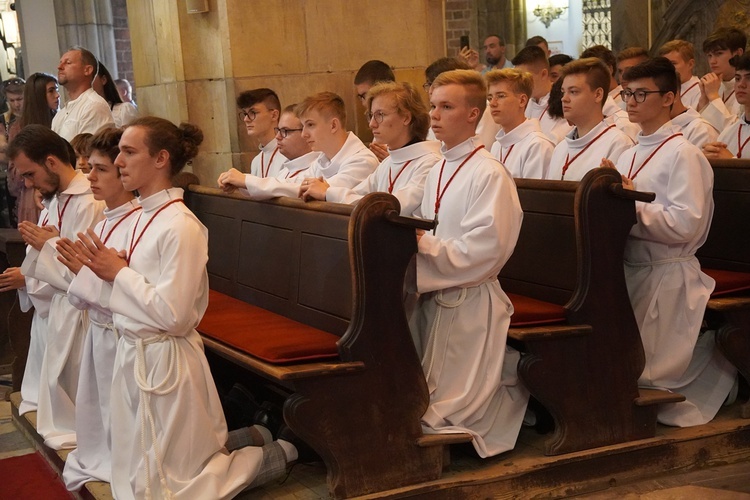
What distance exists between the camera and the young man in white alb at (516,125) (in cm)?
580

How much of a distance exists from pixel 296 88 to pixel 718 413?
4.20 m

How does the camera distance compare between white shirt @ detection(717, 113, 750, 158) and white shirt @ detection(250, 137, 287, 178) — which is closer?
white shirt @ detection(717, 113, 750, 158)

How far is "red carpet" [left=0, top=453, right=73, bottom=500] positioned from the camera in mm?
4793

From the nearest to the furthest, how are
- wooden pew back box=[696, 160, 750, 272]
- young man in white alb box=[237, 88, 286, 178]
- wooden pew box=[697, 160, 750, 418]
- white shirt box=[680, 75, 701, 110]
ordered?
wooden pew box=[697, 160, 750, 418]
wooden pew back box=[696, 160, 750, 272]
young man in white alb box=[237, 88, 286, 178]
white shirt box=[680, 75, 701, 110]

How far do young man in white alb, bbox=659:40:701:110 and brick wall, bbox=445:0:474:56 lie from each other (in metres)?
8.03

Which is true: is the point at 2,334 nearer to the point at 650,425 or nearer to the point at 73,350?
the point at 73,350

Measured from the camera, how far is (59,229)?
5199 millimetres

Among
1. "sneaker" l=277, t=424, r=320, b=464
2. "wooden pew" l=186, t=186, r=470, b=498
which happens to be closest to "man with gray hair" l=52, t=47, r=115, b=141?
"wooden pew" l=186, t=186, r=470, b=498

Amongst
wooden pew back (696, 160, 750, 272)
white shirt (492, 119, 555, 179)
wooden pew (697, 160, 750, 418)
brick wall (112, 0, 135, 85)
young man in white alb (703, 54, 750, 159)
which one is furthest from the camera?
brick wall (112, 0, 135, 85)

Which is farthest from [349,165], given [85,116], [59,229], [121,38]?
[121,38]

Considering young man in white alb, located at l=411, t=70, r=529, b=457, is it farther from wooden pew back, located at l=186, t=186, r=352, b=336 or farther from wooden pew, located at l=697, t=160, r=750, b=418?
wooden pew, located at l=697, t=160, r=750, b=418

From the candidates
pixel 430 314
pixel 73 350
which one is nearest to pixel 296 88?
pixel 73 350

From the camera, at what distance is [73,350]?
16.8 feet

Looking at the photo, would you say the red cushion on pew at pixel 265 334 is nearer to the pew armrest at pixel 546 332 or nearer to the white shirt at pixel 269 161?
the pew armrest at pixel 546 332
